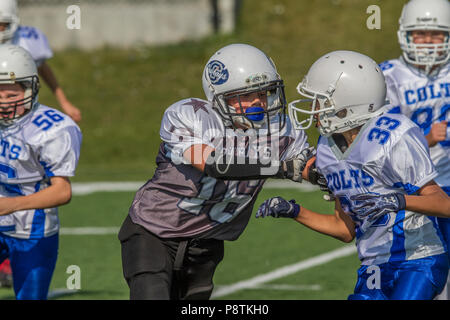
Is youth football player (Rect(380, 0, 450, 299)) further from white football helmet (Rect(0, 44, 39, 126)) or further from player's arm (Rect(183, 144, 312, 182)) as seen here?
white football helmet (Rect(0, 44, 39, 126))

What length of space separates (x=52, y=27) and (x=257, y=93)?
11.9 meters

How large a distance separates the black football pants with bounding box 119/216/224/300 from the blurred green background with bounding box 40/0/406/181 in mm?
8070

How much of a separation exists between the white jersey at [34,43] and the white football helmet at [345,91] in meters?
3.35

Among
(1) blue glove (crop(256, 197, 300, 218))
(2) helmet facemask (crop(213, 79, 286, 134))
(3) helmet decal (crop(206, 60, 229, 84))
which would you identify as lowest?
(1) blue glove (crop(256, 197, 300, 218))

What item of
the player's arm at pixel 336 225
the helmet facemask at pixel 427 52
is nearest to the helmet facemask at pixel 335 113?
the player's arm at pixel 336 225

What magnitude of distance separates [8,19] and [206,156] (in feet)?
9.50

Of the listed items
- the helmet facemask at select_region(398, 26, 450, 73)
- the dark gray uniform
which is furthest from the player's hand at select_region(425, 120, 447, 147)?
the dark gray uniform

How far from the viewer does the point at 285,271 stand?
7062 mm

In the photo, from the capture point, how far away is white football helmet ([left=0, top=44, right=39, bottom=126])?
5027mm

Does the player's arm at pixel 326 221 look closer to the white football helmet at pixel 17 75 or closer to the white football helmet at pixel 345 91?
the white football helmet at pixel 345 91

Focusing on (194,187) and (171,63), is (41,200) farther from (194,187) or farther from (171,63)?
(171,63)

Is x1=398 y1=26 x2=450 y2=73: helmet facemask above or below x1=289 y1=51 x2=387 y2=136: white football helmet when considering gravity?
below

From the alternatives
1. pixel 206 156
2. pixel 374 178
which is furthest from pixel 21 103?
pixel 374 178

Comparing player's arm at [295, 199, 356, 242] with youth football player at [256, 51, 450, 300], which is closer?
youth football player at [256, 51, 450, 300]
